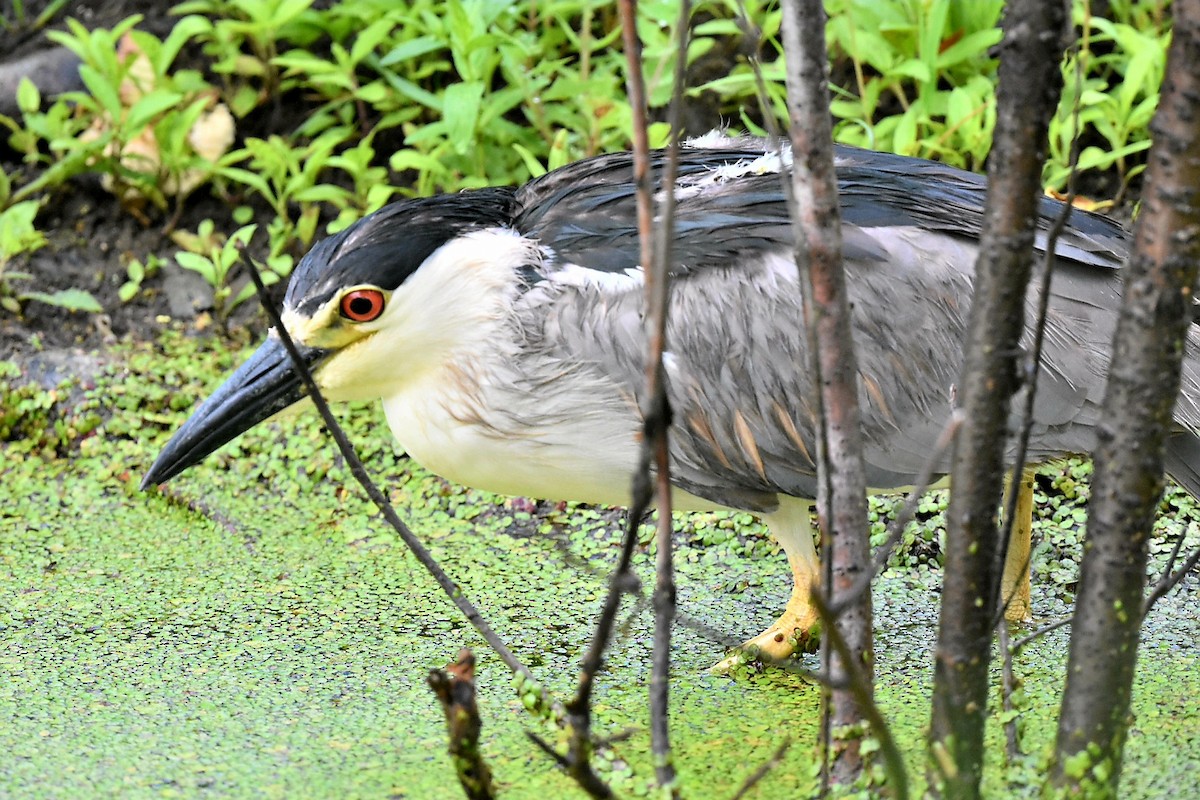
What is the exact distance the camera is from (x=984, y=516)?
1.75m

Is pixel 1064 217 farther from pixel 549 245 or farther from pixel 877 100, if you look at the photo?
pixel 877 100

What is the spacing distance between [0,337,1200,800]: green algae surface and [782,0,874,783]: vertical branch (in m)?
0.29

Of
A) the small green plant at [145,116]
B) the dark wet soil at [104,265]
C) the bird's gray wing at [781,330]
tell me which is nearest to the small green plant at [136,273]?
the dark wet soil at [104,265]

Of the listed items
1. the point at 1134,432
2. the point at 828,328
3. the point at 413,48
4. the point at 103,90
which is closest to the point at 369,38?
the point at 413,48

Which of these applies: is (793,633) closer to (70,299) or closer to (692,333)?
(692,333)

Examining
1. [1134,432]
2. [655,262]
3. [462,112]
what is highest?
[655,262]

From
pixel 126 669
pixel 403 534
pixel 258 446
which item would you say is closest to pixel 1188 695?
pixel 403 534

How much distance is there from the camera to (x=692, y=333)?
8.57ft

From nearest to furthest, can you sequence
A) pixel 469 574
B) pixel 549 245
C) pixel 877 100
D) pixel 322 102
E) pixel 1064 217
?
pixel 1064 217, pixel 549 245, pixel 469 574, pixel 877 100, pixel 322 102

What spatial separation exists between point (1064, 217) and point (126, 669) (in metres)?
1.94

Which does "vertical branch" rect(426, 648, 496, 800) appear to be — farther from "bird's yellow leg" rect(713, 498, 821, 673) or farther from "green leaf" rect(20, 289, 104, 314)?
"green leaf" rect(20, 289, 104, 314)

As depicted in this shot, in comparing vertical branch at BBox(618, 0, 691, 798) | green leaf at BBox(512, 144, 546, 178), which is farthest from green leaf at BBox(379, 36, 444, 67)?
vertical branch at BBox(618, 0, 691, 798)

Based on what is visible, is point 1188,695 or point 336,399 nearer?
point 1188,695

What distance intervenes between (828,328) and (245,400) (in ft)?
4.53
